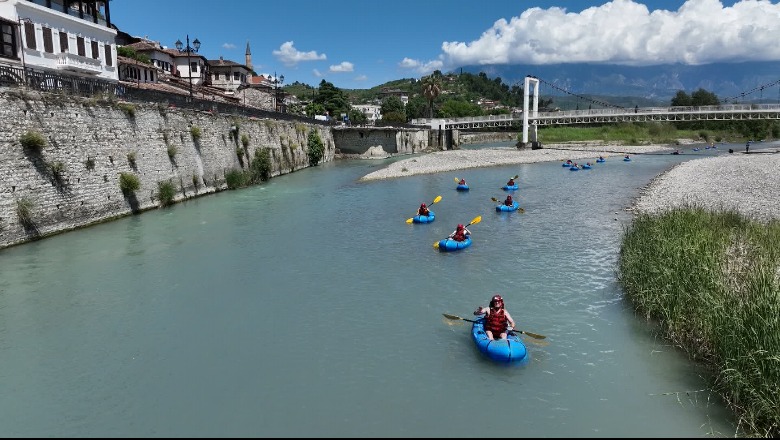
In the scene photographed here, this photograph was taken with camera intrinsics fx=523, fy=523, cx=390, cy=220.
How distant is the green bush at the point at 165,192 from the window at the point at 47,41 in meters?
9.91

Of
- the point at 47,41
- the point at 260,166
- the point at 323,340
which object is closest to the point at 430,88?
the point at 260,166

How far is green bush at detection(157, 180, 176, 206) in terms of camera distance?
2559 centimetres

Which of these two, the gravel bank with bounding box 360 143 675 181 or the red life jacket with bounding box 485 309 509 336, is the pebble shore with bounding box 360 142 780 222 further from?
the red life jacket with bounding box 485 309 509 336

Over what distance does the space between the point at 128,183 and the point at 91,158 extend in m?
2.15

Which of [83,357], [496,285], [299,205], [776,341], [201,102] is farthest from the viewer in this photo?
[201,102]

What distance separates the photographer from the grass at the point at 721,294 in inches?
286

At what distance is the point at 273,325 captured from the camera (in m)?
11.5

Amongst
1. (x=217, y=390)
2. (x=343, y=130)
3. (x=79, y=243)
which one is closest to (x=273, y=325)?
(x=217, y=390)

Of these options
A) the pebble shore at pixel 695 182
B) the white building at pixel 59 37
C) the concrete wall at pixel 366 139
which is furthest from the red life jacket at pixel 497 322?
the concrete wall at pixel 366 139

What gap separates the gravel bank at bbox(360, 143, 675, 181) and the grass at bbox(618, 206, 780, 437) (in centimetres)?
2770

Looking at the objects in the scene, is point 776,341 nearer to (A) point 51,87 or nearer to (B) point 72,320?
(B) point 72,320

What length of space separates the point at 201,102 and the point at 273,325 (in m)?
23.4

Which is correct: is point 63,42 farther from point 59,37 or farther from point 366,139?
point 366,139

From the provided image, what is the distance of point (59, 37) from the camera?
2844 centimetres
